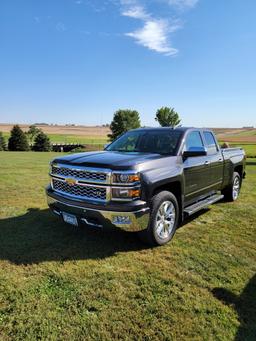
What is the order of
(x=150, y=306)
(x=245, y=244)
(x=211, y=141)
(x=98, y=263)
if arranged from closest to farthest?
(x=150, y=306) < (x=98, y=263) < (x=245, y=244) < (x=211, y=141)

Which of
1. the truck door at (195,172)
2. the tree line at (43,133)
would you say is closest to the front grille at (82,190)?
the truck door at (195,172)

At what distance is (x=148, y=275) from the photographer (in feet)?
12.4

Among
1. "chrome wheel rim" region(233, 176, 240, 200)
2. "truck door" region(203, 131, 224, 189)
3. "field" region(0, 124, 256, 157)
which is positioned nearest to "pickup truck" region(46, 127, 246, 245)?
"truck door" region(203, 131, 224, 189)

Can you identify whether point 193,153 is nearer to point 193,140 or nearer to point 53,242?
point 193,140

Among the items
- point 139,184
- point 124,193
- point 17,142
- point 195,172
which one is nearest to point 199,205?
point 195,172

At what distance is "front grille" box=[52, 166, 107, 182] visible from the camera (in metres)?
4.18

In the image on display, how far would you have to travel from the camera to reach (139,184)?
163 inches

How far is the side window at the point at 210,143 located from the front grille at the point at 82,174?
10.1ft

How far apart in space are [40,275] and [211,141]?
4.66 m

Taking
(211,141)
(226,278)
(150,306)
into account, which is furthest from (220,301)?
(211,141)

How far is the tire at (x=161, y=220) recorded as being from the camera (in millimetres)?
4363

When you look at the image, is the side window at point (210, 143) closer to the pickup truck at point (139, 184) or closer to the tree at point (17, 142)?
the pickup truck at point (139, 184)

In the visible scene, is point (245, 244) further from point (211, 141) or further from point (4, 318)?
point (4, 318)

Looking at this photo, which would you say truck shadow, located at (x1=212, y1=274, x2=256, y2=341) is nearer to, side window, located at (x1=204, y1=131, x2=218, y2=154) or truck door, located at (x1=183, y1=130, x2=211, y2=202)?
truck door, located at (x1=183, y1=130, x2=211, y2=202)
